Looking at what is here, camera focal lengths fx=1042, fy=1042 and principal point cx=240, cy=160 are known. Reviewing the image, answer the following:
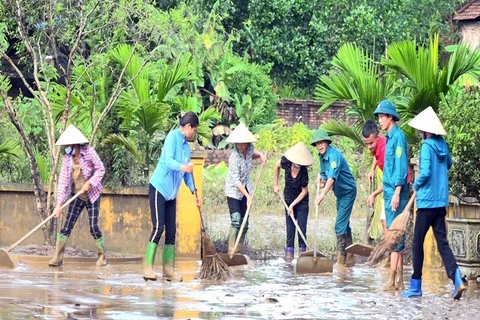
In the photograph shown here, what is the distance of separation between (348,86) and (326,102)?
0.52m

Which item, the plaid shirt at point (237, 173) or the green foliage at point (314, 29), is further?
the green foliage at point (314, 29)

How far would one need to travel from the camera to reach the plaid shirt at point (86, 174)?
12875 mm

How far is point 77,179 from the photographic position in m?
13.0

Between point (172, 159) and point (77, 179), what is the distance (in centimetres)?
201

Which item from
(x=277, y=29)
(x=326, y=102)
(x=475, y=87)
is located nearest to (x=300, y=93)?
(x=277, y=29)

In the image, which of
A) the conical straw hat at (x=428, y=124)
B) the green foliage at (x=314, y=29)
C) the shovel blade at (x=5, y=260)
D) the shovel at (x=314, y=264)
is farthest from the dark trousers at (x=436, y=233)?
the green foliage at (x=314, y=29)

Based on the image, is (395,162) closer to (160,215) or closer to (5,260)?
(160,215)

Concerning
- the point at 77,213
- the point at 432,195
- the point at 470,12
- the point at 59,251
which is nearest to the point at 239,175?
the point at 77,213

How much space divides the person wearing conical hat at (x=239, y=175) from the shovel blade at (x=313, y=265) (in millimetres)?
1347

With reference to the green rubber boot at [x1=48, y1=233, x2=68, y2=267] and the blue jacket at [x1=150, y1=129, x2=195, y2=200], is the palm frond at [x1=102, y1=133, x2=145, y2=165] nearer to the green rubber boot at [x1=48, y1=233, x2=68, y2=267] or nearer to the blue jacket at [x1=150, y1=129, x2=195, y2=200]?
the green rubber boot at [x1=48, y1=233, x2=68, y2=267]

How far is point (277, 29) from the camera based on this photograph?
29.0 meters

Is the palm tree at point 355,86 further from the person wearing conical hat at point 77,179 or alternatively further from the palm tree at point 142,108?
the person wearing conical hat at point 77,179

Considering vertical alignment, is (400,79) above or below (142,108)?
above

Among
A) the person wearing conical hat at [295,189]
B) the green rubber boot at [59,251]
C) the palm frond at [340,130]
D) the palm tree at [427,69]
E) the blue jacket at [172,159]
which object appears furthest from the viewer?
the palm frond at [340,130]
